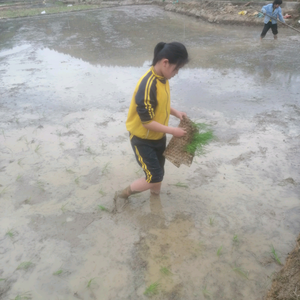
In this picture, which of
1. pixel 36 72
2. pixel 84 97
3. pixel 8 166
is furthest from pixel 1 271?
pixel 36 72

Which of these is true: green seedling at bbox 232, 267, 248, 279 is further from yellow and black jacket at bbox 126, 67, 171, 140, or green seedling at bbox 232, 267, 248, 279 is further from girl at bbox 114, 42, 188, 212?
yellow and black jacket at bbox 126, 67, 171, 140

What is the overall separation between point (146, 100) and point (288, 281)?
4.99 ft

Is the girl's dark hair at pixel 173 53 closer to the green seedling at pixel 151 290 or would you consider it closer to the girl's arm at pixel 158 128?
the girl's arm at pixel 158 128

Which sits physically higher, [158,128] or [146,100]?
[146,100]

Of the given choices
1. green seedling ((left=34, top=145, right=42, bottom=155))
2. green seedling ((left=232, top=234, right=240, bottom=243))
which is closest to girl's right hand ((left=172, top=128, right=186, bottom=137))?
green seedling ((left=232, top=234, right=240, bottom=243))

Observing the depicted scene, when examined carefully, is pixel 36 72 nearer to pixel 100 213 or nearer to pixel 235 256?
pixel 100 213

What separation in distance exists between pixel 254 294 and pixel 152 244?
83cm

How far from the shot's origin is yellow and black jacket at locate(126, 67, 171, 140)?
206cm

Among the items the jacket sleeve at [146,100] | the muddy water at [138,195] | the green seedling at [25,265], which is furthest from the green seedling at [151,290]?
the jacket sleeve at [146,100]

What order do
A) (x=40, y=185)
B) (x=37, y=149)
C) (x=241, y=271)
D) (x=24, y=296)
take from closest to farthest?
(x=24, y=296) < (x=241, y=271) < (x=40, y=185) < (x=37, y=149)

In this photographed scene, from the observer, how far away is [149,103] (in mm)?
2062

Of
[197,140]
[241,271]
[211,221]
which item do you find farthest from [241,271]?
[197,140]

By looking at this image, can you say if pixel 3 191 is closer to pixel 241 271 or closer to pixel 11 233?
pixel 11 233

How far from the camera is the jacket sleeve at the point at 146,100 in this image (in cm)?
205
